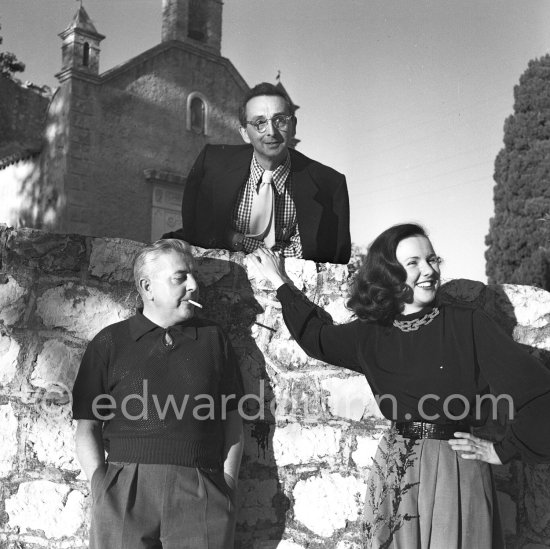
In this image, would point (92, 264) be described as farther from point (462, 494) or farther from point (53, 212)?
point (53, 212)

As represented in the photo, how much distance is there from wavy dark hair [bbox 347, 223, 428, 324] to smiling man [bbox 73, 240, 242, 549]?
1.79 ft

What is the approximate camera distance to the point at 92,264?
276cm

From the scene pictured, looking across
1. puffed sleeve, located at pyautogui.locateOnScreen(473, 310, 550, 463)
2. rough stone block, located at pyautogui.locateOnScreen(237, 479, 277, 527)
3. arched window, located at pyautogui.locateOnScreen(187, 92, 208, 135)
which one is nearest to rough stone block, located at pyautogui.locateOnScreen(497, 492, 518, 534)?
puffed sleeve, located at pyautogui.locateOnScreen(473, 310, 550, 463)

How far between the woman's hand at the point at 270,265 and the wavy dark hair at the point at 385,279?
15.9 inches

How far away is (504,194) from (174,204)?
281 inches

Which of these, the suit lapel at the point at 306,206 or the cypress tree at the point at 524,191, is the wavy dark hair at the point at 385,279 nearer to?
the suit lapel at the point at 306,206

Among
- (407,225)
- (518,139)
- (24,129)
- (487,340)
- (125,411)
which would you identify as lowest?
(125,411)

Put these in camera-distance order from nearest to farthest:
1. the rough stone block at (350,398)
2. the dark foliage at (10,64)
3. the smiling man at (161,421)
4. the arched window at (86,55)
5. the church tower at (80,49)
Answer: the smiling man at (161,421) → the rough stone block at (350,398) → the church tower at (80,49) → the arched window at (86,55) → the dark foliage at (10,64)

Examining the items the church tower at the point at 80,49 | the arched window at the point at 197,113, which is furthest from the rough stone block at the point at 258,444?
the arched window at the point at 197,113

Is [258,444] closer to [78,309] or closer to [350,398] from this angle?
[350,398]

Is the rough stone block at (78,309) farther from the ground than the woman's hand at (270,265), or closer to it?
closer to it

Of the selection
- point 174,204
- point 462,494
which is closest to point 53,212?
point 174,204

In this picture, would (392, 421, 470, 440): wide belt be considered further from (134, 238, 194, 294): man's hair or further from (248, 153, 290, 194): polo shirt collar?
(248, 153, 290, 194): polo shirt collar

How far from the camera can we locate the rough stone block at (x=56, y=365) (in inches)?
105
